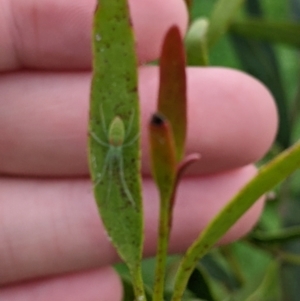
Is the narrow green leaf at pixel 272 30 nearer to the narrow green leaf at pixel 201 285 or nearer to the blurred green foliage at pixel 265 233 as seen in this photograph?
the blurred green foliage at pixel 265 233

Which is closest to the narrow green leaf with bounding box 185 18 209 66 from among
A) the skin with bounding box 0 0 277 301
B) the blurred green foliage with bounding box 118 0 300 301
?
the skin with bounding box 0 0 277 301

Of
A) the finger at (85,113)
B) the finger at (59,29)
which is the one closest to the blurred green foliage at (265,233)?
the finger at (85,113)

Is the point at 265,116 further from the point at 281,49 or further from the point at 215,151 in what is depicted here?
the point at 281,49

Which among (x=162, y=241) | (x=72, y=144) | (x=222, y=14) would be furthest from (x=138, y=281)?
(x=222, y=14)

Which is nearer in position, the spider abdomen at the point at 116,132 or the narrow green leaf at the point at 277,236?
the spider abdomen at the point at 116,132

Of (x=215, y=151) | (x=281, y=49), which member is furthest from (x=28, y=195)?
(x=281, y=49)
